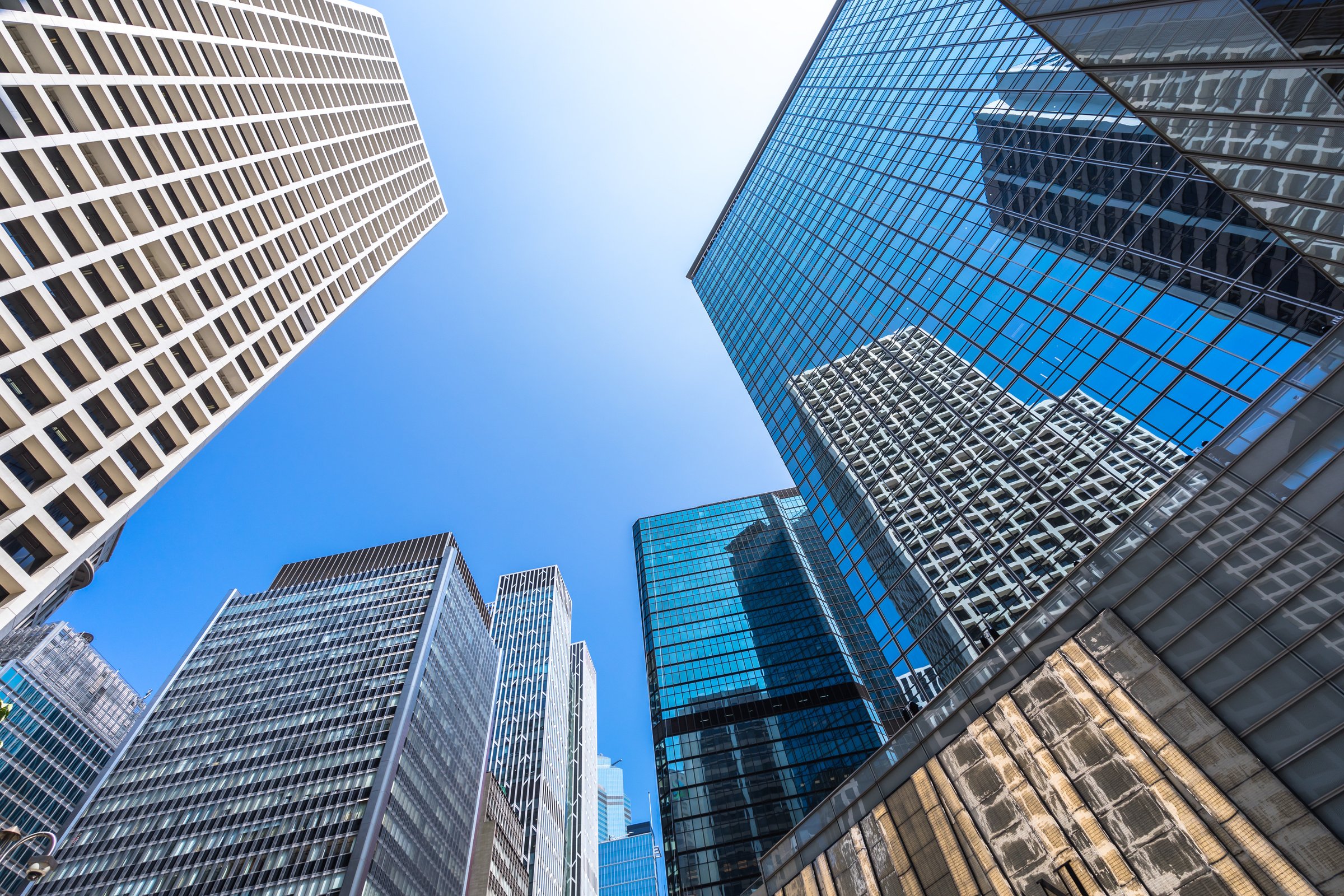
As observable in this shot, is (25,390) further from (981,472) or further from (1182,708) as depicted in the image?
(981,472)

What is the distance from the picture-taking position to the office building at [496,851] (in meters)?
105

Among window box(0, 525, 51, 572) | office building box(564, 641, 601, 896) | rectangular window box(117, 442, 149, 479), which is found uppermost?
office building box(564, 641, 601, 896)

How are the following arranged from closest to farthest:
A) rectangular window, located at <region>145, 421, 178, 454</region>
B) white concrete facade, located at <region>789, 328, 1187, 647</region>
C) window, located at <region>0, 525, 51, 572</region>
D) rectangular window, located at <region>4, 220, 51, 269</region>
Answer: window, located at <region>0, 525, 51, 572</region>, rectangular window, located at <region>4, 220, 51, 269</region>, white concrete facade, located at <region>789, 328, 1187, 647</region>, rectangular window, located at <region>145, 421, 178, 454</region>

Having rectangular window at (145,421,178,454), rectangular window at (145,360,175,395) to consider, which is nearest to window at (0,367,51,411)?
rectangular window at (145,421,178,454)

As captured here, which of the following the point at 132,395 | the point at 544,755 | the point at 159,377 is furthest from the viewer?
the point at 544,755

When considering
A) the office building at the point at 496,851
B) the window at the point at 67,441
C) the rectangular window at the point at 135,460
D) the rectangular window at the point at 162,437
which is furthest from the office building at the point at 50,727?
the window at the point at 67,441

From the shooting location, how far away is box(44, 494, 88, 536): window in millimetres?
32031

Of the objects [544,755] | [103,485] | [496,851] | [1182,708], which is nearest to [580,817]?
[544,755]

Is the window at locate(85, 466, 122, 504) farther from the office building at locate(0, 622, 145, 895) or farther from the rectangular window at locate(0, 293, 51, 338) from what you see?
the office building at locate(0, 622, 145, 895)

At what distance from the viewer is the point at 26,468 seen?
3105 centimetres

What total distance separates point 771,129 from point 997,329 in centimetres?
7441

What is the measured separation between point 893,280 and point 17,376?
55248 millimetres

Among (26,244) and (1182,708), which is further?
(26,244)

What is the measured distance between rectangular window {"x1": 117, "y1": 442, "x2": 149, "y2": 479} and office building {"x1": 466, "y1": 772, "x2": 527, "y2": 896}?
93553 millimetres
